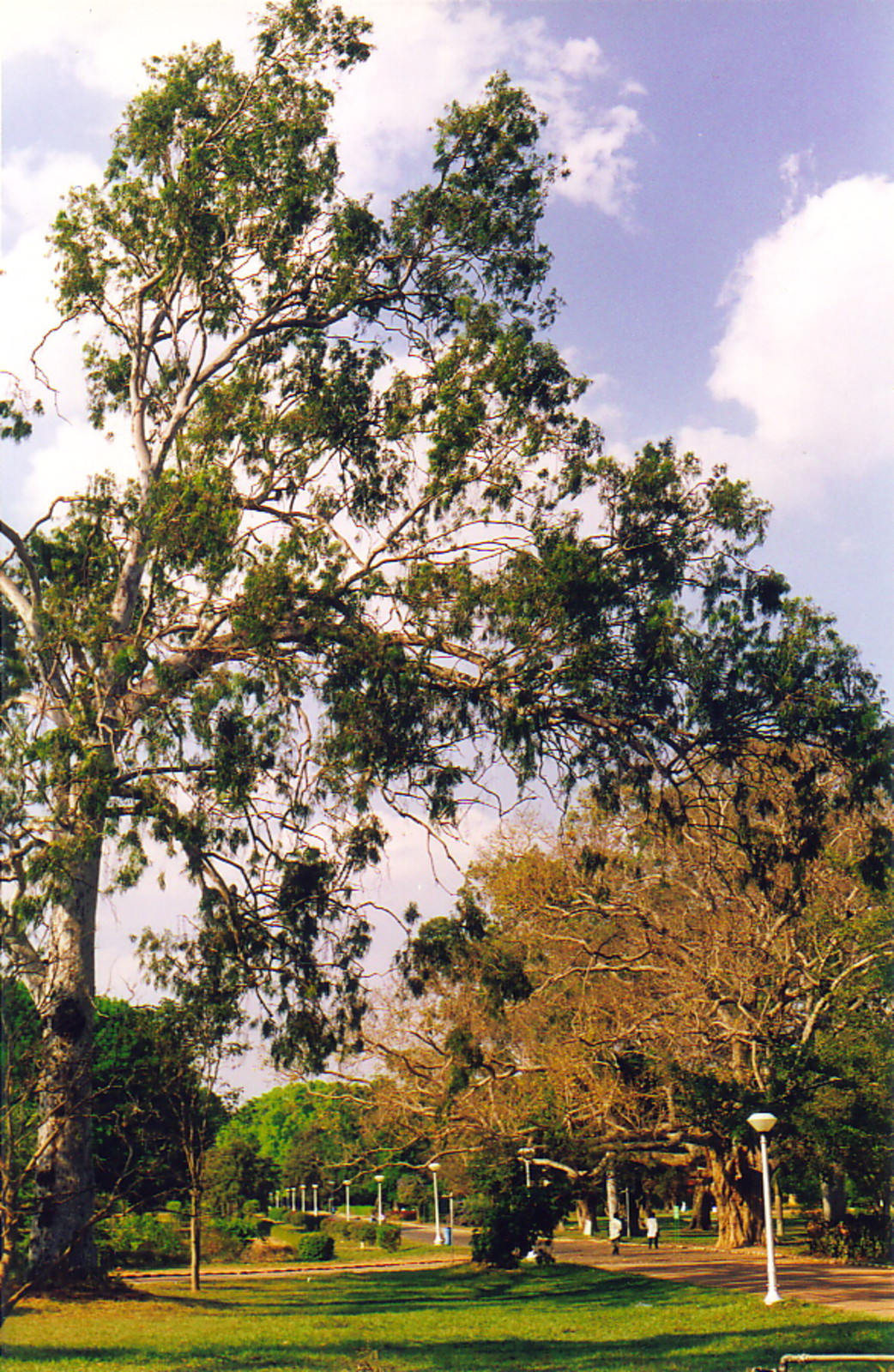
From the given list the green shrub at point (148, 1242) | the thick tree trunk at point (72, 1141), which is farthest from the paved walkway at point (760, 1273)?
the green shrub at point (148, 1242)

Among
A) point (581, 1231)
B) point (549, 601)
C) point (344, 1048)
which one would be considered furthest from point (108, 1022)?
point (581, 1231)

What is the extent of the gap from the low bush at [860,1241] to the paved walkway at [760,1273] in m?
0.55

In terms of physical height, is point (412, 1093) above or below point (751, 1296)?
above

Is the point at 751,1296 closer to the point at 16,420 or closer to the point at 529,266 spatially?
the point at 529,266

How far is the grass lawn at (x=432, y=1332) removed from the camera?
12.3 metres

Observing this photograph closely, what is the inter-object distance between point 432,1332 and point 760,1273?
9334mm

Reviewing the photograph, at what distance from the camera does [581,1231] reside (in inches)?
1767

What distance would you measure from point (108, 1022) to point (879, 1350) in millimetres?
20841

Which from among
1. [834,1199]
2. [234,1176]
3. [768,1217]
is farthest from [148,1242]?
[768,1217]

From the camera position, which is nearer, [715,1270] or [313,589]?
[313,589]

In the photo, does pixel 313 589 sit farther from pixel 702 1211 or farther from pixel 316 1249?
pixel 702 1211

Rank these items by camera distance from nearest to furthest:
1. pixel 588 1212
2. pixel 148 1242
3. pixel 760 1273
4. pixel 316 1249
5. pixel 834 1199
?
pixel 760 1273
pixel 834 1199
pixel 148 1242
pixel 316 1249
pixel 588 1212

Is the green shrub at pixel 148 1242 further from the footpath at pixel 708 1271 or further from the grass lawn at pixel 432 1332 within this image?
the grass lawn at pixel 432 1332

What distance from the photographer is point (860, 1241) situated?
1013 inches
